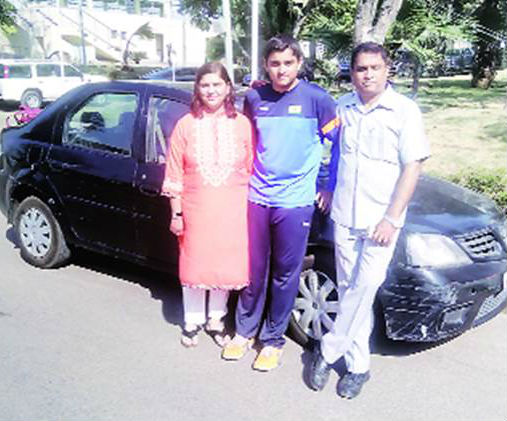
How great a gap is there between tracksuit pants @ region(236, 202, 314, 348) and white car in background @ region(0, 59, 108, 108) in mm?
15952

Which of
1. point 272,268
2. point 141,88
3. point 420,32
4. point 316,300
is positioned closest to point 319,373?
point 316,300

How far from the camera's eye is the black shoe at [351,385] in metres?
3.04

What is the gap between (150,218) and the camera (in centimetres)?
383

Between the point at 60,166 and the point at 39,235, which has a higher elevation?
the point at 60,166

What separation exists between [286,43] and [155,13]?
54339 millimetres

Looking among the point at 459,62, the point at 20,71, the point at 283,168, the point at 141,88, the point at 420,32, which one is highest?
the point at 420,32

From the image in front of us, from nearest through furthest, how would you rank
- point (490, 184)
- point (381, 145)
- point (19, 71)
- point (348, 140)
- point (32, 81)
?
point (381, 145) < point (348, 140) < point (490, 184) < point (19, 71) < point (32, 81)

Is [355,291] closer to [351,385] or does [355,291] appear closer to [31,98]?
[351,385]

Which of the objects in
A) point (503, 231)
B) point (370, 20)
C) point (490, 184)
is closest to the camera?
point (503, 231)

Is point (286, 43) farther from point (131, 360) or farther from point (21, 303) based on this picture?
point (21, 303)

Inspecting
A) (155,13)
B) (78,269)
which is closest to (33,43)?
(155,13)

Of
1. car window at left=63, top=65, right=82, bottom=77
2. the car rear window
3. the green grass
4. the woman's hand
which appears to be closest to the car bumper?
the woman's hand

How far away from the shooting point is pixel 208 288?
329 cm

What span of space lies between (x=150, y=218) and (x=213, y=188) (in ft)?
2.88
